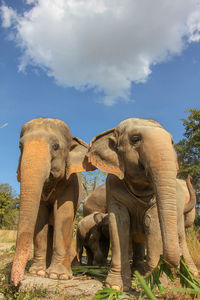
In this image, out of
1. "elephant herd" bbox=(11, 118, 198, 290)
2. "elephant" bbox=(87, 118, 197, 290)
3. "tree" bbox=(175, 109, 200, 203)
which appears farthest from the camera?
"tree" bbox=(175, 109, 200, 203)

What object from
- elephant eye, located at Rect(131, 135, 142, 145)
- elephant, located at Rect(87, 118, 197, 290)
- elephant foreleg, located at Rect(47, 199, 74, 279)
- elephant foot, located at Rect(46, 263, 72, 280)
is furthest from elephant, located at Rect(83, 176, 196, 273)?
elephant foot, located at Rect(46, 263, 72, 280)

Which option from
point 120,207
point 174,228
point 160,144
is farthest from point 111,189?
point 174,228

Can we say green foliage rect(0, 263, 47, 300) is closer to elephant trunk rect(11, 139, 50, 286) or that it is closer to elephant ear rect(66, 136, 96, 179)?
elephant trunk rect(11, 139, 50, 286)

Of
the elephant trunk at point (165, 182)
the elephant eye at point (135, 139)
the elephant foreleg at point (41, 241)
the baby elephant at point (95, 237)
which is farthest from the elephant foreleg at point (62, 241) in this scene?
the elephant trunk at point (165, 182)

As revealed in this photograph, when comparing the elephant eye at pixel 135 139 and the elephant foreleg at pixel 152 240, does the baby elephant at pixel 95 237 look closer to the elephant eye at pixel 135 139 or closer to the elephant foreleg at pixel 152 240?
the elephant foreleg at pixel 152 240

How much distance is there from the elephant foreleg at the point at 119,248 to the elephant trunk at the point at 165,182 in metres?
1.11

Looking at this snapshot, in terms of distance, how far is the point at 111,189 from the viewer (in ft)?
15.8

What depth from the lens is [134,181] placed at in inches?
173

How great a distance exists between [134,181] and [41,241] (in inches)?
88.4

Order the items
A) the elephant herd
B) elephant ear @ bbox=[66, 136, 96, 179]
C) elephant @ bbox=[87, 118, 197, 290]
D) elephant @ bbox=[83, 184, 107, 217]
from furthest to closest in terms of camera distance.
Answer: elephant @ bbox=[83, 184, 107, 217], elephant ear @ bbox=[66, 136, 96, 179], the elephant herd, elephant @ bbox=[87, 118, 197, 290]

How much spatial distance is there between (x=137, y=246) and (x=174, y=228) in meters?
2.93

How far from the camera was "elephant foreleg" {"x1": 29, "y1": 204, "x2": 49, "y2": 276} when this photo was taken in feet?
16.7

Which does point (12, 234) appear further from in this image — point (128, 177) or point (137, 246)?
point (128, 177)

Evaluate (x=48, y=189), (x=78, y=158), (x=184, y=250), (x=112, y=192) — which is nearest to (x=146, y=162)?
(x=112, y=192)
